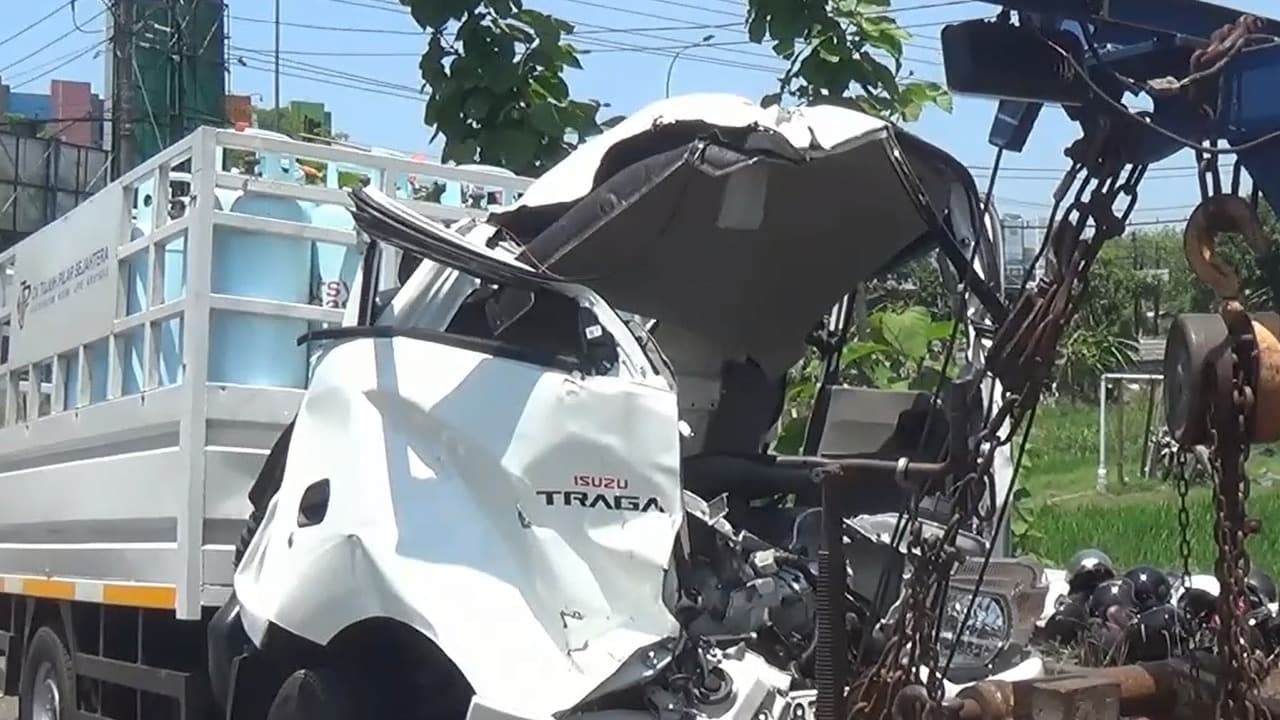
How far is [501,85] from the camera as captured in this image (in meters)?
9.39

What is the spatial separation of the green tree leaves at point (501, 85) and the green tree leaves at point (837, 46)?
3.52 ft

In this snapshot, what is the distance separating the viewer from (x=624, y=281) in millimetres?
6891

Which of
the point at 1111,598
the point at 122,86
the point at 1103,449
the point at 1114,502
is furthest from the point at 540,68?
the point at 1103,449

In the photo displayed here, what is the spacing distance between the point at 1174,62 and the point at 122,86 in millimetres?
17555

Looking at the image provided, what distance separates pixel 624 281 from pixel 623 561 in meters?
2.18

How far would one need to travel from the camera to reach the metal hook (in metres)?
4.05

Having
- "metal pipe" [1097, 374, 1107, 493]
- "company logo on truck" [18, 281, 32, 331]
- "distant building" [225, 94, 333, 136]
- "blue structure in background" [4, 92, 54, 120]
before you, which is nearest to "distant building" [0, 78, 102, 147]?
"blue structure in background" [4, 92, 54, 120]

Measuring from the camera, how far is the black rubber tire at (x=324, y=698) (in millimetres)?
5383

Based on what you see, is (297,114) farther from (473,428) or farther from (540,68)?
(473,428)

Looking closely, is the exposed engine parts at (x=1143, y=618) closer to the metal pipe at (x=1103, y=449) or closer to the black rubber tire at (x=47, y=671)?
the black rubber tire at (x=47, y=671)

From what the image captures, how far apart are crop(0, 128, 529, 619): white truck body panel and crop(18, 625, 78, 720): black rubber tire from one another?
1.22 feet

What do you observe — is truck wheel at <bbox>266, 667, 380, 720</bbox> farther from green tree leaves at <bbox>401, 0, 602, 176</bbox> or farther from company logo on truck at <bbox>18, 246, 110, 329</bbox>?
green tree leaves at <bbox>401, 0, 602, 176</bbox>

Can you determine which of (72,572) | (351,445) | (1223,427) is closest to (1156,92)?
(1223,427)

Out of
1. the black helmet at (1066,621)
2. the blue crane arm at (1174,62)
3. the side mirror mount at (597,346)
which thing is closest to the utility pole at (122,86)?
the black helmet at (1066,621)
